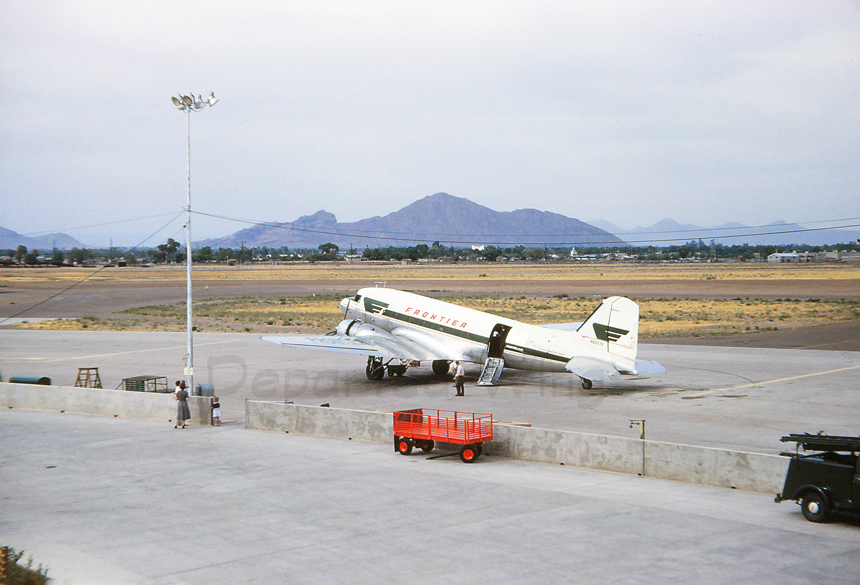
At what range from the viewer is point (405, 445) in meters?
23.5

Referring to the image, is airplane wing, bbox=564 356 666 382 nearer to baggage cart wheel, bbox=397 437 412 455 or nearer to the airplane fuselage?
the airplane fuselage

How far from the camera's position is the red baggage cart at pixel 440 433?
73.9ft

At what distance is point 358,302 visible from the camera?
4438 cm

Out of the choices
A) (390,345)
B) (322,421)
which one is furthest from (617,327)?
(322,421)

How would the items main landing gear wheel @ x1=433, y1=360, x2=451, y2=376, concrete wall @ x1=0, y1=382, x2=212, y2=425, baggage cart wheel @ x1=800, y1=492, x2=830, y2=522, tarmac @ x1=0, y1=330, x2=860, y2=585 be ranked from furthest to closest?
1. main landing gear wheel @ x1=433, y1=360, x2=451, y2=376
2. concrete wall @ x1=0, y1=382, x2=212, y2=425
3. baggage cart wheel @ x1=800, y1=492, x2=830, y2=522
4. tarmac @ x1=0, y1=330, x2=860, y2=585

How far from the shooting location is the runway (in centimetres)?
2712

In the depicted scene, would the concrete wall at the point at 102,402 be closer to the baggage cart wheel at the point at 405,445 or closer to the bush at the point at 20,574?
the baggage cart wheel at the point at 405,445

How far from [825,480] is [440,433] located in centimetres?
1116

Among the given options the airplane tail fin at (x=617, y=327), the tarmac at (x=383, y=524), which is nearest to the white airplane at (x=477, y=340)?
the airplane tail fin at (x=617, y=327)

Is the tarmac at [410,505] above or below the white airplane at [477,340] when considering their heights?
below

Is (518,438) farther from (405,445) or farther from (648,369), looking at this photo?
(648,369)

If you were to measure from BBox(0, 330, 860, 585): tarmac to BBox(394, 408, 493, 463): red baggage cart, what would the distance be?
516 mm

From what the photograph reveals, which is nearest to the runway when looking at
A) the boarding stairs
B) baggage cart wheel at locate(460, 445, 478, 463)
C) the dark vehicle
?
the boarding stairs

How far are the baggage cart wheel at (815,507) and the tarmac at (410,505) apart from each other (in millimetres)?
269
